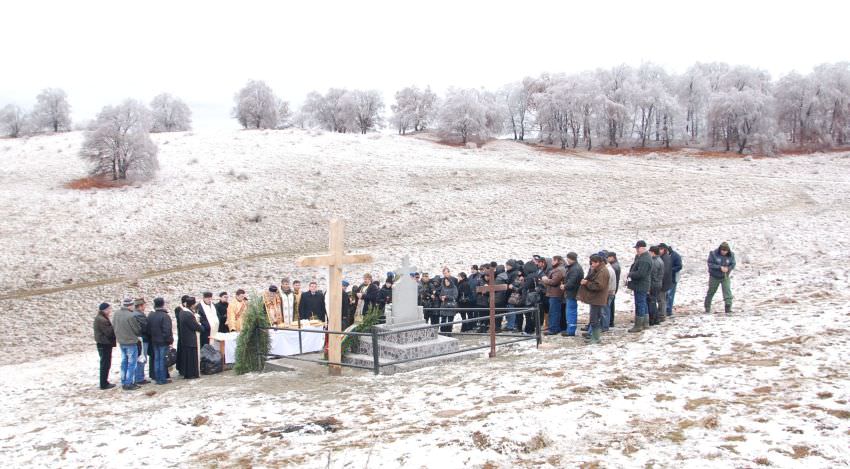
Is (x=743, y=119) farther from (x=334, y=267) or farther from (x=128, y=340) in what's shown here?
(x=128, y=340)

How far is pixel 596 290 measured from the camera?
11242mm

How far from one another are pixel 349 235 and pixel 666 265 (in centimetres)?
1842

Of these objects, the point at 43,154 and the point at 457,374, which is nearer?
the point at 457,374

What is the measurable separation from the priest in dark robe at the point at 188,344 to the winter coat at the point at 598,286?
293 inches

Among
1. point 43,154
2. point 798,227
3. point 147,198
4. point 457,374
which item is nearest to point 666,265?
point 457,374

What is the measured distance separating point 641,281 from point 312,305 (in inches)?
273

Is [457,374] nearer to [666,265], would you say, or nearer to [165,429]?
[165,429]

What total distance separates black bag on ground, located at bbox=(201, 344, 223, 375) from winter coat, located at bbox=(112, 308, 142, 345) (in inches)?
52.9

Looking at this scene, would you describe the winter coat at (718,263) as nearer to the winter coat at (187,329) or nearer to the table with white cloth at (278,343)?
the table with white cloth at (278,343)

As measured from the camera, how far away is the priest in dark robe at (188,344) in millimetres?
11703

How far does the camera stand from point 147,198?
32219 mm

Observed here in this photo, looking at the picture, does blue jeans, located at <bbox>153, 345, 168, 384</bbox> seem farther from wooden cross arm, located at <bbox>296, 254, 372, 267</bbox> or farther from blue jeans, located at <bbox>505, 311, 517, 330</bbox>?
blue jeans, located at <bbox>505, 311, 517, 330</bbox>

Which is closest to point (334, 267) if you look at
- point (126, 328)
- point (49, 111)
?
point (126, 328)

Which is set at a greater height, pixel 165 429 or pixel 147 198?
pixel 147 198
